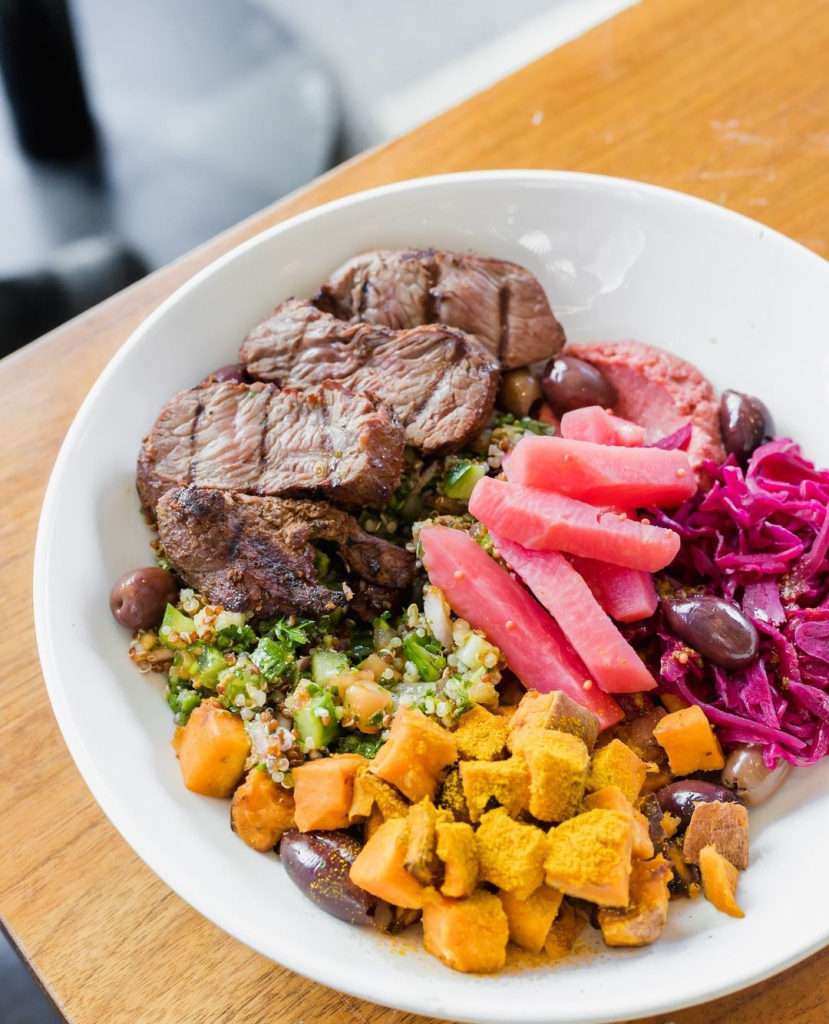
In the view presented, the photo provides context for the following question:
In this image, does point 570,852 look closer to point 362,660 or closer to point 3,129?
point 362,660

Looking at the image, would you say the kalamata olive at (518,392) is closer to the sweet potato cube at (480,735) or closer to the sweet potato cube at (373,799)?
the sweet potato cube at (480,735)

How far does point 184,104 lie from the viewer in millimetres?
4980

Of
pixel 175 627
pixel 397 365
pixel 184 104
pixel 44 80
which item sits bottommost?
pixel 175 627

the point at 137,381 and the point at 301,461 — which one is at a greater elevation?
the point at 137,381

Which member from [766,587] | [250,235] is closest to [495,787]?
[766,587]

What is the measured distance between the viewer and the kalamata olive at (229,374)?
111 inches

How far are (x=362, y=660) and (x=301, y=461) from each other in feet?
1.86

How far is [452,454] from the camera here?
2809mm

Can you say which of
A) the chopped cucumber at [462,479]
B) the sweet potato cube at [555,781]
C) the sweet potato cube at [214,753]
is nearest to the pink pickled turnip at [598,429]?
the chopped cucumber at [462,479]

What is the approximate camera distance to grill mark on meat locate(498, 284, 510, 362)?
2977mm

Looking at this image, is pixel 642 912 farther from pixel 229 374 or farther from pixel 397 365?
pixel 229 374

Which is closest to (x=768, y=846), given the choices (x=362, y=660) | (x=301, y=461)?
(x=362, y=660)

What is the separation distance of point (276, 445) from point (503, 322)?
2.79 ft

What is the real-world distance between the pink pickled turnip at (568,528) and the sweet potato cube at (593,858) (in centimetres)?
78
